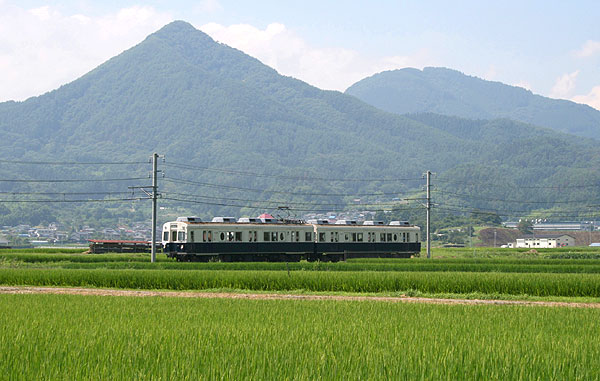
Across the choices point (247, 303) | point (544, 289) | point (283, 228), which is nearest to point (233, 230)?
point (283, 228)

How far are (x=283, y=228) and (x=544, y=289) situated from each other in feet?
105

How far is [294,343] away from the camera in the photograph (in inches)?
532

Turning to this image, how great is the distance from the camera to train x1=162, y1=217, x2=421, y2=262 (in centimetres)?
5853

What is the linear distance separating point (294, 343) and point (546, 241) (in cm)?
17839

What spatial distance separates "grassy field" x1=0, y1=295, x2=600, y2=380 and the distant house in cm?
16766

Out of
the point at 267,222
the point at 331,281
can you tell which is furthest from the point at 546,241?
the point at 331,281

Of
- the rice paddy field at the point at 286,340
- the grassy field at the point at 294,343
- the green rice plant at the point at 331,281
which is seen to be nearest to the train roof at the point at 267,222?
the green rice plant at the point at 331,281

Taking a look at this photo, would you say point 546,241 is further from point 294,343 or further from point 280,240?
point 294,343

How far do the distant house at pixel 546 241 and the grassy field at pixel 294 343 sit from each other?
16766 cm

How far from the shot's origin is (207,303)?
23.3 meters

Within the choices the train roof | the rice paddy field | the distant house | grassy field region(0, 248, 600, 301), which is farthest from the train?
the distant house

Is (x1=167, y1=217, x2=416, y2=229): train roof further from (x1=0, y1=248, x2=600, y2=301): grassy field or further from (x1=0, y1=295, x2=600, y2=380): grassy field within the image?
(x1=0, y1=295, x2=600, y2=380): grassy field

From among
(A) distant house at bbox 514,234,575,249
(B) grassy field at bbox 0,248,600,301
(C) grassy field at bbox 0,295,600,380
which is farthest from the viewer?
(A) distant house at bbox 514,234,575,249

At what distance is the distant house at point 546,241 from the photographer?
590 ft
